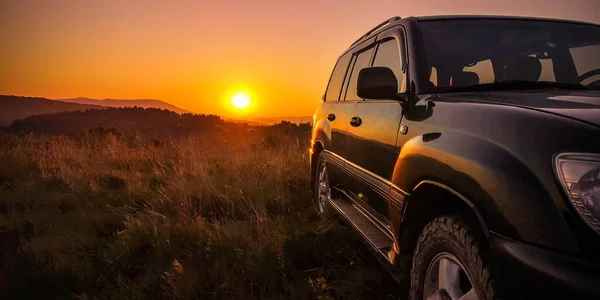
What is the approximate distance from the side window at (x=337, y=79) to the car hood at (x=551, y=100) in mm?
2325

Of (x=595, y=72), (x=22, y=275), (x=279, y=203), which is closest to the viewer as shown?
(x=595, y=72)

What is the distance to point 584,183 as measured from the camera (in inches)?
50.4

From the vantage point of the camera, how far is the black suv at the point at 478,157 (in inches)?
51.8

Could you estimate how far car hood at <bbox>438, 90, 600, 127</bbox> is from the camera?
1483 mm

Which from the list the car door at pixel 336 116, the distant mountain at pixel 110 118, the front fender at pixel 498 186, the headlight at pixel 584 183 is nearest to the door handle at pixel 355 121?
the car door at pixel 336 116

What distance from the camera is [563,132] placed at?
1.39m

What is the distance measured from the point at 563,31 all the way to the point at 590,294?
2.40 m

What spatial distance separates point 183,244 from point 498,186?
320cm

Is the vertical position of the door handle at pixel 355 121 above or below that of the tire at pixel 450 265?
above

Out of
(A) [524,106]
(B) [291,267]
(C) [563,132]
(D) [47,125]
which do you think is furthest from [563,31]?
(D) [47,125]

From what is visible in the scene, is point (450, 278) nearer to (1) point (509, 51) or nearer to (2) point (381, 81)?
(2) point (381, 81)

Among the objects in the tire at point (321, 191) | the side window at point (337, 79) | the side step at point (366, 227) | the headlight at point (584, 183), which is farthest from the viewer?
the side window at point (337, 79)

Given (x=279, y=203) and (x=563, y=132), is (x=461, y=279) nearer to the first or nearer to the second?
(x=563, y=132)

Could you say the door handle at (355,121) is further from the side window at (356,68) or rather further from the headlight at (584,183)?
the headlight at (584,183)
